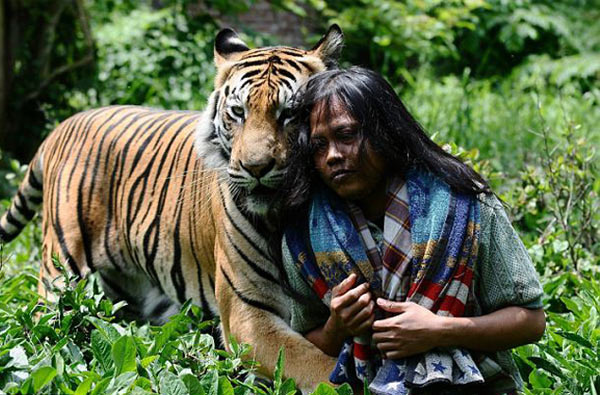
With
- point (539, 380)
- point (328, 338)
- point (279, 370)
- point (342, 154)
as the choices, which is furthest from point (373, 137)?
point (539, 380)

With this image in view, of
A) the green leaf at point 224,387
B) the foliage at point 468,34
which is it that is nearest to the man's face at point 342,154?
the green leaf at point 224,387

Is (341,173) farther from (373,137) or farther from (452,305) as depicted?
(452,305)

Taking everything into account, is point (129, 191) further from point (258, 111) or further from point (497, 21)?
point (497, 21)

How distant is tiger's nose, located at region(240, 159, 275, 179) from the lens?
279 cm

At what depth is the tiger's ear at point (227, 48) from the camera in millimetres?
3434

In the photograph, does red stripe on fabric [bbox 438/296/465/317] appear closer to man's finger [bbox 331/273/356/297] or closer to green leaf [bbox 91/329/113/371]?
man's finger [bbox 331/273/356/297]

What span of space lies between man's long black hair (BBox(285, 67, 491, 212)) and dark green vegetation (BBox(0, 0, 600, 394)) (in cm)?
69

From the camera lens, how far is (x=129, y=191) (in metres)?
4.16

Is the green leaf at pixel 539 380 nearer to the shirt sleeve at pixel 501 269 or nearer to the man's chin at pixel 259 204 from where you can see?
the shirt sleeve at pixel 501 269

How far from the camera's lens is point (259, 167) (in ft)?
9.18

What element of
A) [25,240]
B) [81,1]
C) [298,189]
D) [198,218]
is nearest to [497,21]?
[81,1]

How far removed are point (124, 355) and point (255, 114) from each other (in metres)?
0.90

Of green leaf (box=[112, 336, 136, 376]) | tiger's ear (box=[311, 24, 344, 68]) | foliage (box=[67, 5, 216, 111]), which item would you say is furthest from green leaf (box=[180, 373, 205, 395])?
foliage (box=[67, 5, 216, 111])

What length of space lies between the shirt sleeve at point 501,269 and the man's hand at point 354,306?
0.34m
